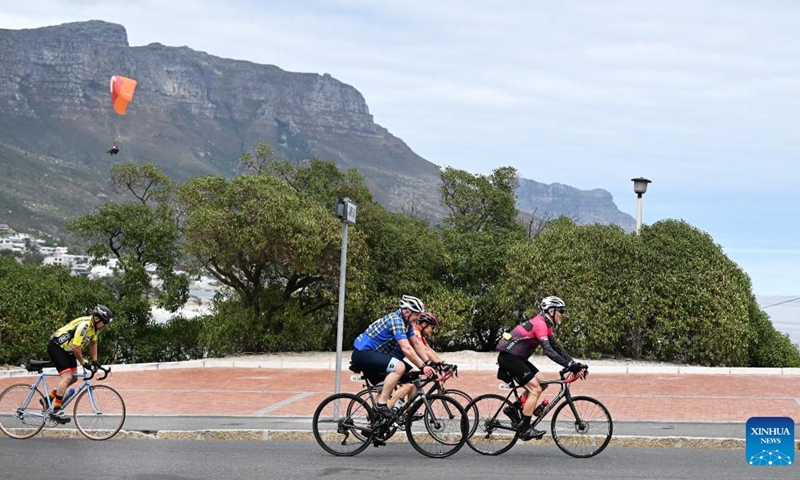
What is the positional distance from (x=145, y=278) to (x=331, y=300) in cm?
504

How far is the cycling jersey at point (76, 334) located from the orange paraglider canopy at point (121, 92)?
15054 millimetres

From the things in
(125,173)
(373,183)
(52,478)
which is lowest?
(52,478)

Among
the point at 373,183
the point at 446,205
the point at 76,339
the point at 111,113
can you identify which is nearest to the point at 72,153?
the point at 111,113

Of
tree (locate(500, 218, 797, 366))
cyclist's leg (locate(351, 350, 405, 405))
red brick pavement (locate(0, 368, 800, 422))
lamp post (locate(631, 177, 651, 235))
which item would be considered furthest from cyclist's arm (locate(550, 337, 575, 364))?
lamp post (locate(631, 177, 651, 235))

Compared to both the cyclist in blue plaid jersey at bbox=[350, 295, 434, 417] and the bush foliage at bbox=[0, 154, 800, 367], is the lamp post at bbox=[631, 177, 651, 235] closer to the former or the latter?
the bush foliage at bbox=[0, 154, 800, 367]

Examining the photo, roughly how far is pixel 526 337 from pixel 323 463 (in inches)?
103

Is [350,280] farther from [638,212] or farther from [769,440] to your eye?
[769,440]

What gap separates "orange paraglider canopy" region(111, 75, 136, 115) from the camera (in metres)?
26.2

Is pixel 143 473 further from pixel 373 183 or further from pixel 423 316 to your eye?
pixel 373 183

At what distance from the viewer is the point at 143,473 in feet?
31.2

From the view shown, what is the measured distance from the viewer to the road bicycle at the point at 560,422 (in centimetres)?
1063

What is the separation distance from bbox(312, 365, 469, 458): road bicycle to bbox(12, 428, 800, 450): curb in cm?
117

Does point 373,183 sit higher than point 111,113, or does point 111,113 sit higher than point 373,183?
point 111,113

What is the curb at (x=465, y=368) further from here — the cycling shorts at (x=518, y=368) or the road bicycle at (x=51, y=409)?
the cycling shorts at (x=518, y=368)
